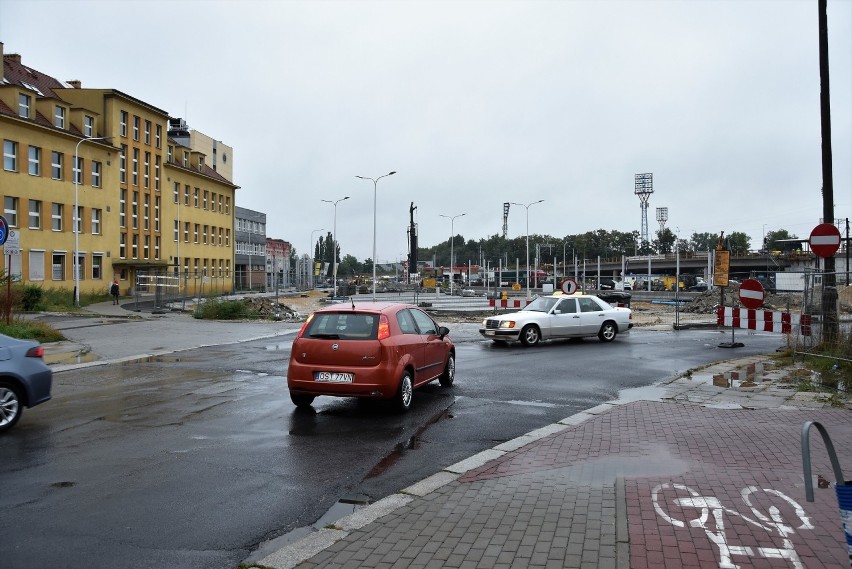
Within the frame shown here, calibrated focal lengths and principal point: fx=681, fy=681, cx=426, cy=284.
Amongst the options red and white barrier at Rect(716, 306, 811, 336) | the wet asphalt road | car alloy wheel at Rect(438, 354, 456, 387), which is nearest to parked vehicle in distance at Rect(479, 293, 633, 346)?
red and white barrier at Rect(716, 306, 811, 336)

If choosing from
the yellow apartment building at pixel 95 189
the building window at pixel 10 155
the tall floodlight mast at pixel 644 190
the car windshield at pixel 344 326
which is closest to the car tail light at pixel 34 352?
the car windshield at pixel 344 326

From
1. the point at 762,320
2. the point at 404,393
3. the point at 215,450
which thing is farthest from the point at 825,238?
the point at 215,450

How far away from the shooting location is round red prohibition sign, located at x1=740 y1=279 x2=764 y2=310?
17.4 metres

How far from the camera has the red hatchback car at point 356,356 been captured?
30.6 feet

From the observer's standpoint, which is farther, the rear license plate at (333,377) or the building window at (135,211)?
the building window at (135,211)

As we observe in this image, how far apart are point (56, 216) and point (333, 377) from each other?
4178 centimetres

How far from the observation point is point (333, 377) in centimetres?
937

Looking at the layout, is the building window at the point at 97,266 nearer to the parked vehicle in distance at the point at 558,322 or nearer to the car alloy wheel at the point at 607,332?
the parked vehicle in distance at the point at 558,322

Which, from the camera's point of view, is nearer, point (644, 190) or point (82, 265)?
point (82, 265)

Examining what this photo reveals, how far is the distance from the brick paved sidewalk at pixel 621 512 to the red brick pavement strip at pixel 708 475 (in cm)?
1

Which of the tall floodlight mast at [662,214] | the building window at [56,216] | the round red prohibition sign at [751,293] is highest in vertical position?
the tall floodlight mast at [662,214]

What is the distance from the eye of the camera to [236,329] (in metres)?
25.5

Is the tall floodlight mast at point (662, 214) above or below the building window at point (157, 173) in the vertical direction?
A: above

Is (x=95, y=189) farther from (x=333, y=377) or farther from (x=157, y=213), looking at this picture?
(x=333, y=377)
